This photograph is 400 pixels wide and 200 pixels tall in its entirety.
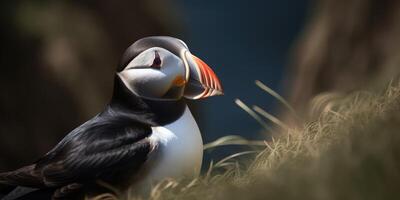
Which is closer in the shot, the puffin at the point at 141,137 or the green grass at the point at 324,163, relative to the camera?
the green grass at the point at 324,163

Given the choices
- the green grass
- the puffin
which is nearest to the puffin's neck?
the puffin

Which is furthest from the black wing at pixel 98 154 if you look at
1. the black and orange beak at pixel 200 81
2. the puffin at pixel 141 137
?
the black and orange beak at pixel 200 81

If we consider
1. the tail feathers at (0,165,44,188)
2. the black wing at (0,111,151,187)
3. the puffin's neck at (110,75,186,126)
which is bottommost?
the tail feathers at (0,165,44,188)

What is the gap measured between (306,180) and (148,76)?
645 mm

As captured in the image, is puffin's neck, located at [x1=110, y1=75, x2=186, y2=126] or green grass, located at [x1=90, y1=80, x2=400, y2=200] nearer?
green grass, located at [x1=90, y1=80, x2=400, y2=200]

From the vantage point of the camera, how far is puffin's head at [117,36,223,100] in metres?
1.78

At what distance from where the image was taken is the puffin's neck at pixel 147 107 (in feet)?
5.92

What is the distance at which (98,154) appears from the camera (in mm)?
1777

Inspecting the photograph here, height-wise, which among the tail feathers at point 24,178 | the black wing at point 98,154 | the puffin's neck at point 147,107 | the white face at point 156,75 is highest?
the white face at point 156,75

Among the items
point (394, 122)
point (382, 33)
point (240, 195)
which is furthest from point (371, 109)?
point (382, 33)

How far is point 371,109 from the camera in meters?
1.69

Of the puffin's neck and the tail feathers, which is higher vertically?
the puffin's neck

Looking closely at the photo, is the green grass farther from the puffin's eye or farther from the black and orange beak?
the puffin's eye

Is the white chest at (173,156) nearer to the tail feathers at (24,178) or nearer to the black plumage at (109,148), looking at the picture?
the black plumage at (109,148)
